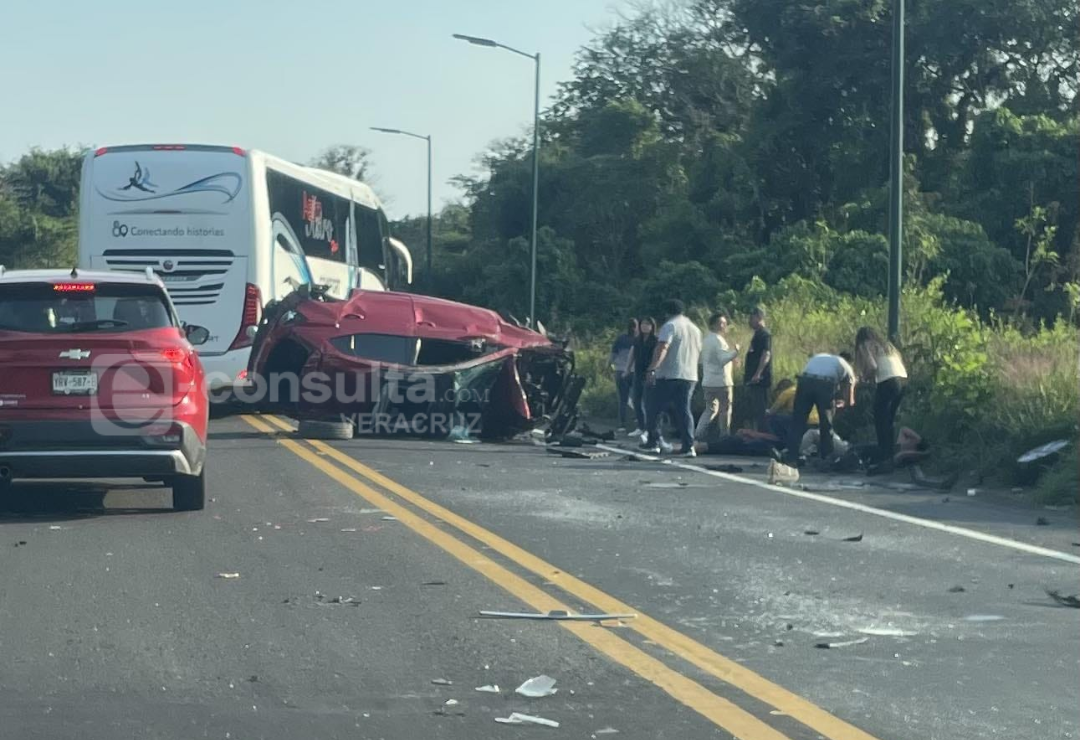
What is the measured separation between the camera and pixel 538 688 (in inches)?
252

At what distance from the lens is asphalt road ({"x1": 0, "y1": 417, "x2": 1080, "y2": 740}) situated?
604 cm

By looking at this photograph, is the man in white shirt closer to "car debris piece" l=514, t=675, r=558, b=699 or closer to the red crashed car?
the red crashed car

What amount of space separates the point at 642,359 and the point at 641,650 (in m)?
14.0

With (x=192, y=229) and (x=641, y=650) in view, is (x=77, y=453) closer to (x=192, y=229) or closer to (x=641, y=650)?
(x=641, y=650)

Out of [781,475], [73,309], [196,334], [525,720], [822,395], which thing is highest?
[73,309]

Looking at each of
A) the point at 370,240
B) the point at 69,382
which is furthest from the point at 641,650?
the point at 370,240

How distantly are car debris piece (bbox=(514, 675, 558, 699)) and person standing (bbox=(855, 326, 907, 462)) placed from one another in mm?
10252

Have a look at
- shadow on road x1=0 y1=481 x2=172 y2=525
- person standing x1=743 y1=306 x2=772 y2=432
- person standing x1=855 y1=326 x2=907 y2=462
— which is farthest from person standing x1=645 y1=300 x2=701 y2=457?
shadow on road x1=0 y1=481 x2=172 y2=525

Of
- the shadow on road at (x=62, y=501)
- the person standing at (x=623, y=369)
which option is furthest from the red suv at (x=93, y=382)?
the person standing at (x=623, y=369)

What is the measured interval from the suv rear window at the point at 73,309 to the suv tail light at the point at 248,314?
11397 mm

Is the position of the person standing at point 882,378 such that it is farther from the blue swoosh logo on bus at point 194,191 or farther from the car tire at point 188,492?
the blue swoosh logo on bus at point 194,191

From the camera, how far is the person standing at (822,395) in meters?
16.4

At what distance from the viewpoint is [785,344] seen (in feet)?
81.1

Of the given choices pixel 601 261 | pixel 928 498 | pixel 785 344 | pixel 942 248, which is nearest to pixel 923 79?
pixel 942 248
